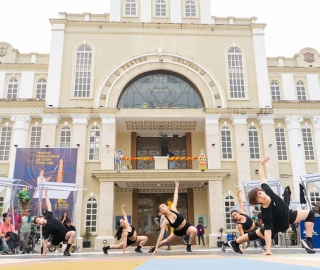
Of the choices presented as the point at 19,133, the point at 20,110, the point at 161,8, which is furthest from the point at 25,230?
the point at 161,8

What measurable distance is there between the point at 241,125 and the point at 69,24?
14179 mm

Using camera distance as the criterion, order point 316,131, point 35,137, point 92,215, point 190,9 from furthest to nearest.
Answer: point 190,9, point 316,131, point 35,137, point 92,215

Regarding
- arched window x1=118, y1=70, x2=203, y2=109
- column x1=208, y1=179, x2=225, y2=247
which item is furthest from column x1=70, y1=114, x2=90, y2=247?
column x1=208, y1=179, x2=225, y2=247

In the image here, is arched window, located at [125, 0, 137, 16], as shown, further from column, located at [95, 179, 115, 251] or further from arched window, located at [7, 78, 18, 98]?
column, located at [95, 179, 115, 251]

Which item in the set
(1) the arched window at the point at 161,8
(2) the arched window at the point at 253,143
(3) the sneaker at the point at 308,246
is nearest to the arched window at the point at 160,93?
(2) the arched window at the point at 253,143

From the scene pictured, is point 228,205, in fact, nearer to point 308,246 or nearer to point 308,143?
point 308,143

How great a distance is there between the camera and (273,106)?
23828 millimetres

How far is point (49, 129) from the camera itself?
22531 mm

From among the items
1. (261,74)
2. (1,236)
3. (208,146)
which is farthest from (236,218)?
(261,74)

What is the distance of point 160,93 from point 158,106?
1026 mm

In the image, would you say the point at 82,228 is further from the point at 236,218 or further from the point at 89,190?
the point at 236,218

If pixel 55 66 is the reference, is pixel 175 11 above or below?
above

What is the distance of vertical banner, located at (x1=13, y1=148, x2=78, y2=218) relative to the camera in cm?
1981

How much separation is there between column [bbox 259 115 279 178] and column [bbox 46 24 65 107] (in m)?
14.0
